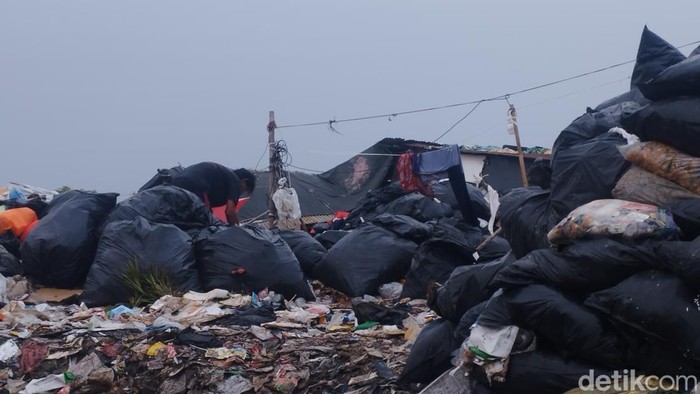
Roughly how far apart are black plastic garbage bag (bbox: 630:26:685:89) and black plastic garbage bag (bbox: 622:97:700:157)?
41 cm

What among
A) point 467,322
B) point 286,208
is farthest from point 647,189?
point 286,208

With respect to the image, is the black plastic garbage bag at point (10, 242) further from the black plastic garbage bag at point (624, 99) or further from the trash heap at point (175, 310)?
the black plastic garbage bag at point (624, 99)

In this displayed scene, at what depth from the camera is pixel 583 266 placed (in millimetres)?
2521

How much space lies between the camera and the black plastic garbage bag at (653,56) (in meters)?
3.12

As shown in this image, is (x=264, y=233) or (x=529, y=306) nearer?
(x=529, y=306)

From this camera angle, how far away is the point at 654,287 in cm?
234

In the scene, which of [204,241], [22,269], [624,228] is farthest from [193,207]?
[624,228]

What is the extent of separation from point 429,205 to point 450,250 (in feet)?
10.2

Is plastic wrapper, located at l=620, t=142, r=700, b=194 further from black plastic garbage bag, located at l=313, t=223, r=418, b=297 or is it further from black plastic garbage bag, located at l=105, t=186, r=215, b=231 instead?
black plastic garbage bag, located at l=105, t=186, r=215, b=231

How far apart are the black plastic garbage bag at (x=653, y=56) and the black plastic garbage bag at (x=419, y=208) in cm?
511

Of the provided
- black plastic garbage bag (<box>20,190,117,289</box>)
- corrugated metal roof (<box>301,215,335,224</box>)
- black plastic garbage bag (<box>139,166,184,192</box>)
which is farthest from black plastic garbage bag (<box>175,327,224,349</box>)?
corrugated metal roof (<box>301,215,335,224</box>)

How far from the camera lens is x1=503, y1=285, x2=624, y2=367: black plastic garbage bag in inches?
97.7

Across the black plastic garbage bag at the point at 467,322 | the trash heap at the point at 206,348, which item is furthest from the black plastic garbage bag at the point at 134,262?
the black plastic garbage bag at the point at 467,322

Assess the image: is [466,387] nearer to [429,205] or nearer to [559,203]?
[559,203]
